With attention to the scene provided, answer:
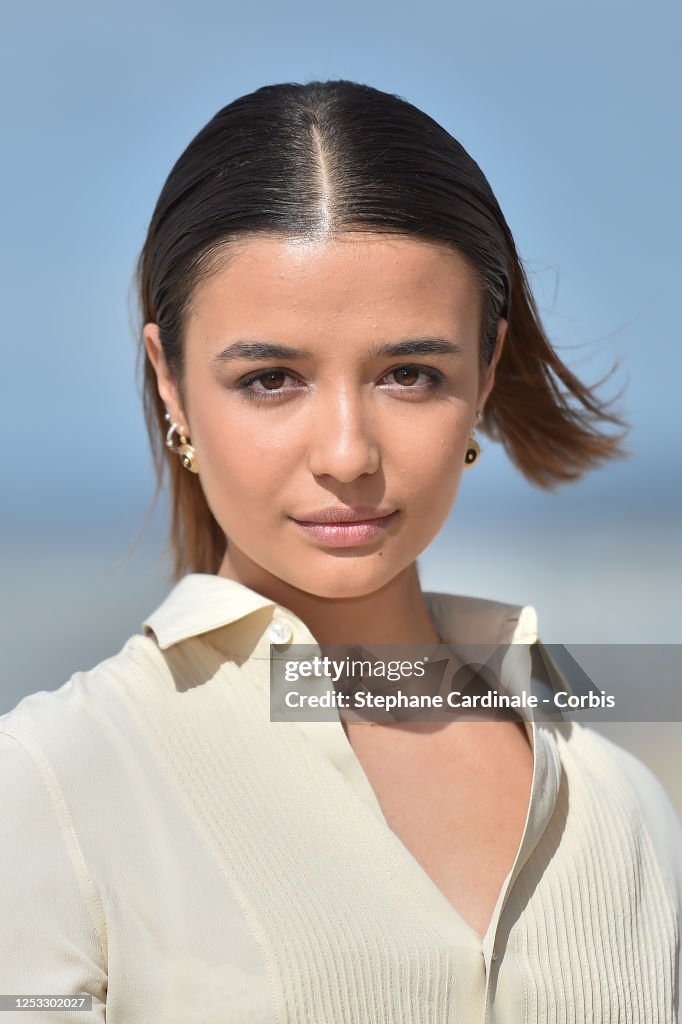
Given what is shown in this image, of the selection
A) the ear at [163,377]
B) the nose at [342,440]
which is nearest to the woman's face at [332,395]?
the nose at [342,440]

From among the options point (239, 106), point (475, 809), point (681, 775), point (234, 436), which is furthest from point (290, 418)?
point (681, 775)

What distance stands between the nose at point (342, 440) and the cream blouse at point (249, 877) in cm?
32

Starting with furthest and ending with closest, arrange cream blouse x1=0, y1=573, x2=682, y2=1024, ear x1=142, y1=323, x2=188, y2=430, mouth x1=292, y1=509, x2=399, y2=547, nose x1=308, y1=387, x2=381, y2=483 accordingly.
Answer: ear x1=142, y1=323, x2=188, y2=430 < mouth x1=292, y1=509, x2=399, y2=547 < nose x1=308, y1=387, x2=381, y2=483 < cream blouse x1=0, y1=573, x2=682, y2=1024

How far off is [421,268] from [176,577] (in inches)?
40.7

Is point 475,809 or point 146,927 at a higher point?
point 475,809

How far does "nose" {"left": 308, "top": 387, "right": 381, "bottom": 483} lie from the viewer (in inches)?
81.0

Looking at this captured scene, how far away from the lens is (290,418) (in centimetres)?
212

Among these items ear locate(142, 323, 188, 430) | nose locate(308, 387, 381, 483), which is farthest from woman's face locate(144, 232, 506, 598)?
ear locate(142, 323, 188, 430)

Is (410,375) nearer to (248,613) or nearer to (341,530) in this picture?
(341,530)

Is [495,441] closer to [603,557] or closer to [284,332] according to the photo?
[284,332]

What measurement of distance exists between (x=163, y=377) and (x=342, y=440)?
21.3 inches

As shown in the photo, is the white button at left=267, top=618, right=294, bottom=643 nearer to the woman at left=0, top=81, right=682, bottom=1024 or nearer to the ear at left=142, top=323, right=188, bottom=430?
the woman at left=0, top=81, right=682, bottom=1024

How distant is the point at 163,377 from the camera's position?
95.8 inches

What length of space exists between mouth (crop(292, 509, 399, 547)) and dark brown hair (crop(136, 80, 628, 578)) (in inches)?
16.8
